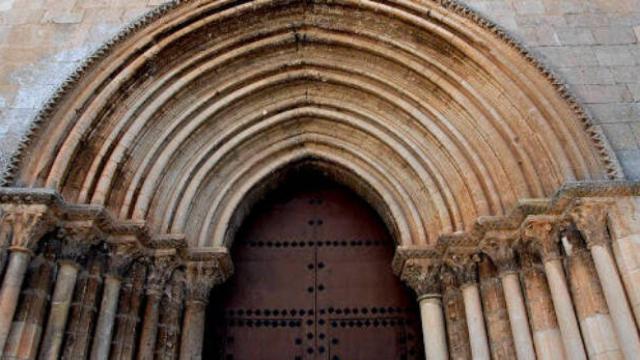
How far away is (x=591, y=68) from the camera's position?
575 centimetres

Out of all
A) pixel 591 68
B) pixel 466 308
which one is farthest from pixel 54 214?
pixel 591 68

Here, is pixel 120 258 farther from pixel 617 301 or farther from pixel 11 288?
pixel 617 301

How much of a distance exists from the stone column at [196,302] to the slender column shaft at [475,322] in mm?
2161

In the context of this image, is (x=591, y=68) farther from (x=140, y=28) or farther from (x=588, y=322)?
(x=140, y=28)

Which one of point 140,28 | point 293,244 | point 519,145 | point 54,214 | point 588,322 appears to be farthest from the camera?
point 293,244

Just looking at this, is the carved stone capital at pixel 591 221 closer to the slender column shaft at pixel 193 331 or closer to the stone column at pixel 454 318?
the stone column at pixel 454 318

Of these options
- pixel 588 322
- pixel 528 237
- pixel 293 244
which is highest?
pixel 293 244

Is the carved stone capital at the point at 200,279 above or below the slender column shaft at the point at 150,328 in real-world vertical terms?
above

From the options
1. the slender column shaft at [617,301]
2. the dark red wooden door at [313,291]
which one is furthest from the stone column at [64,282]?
the slender column shaft at [617,301]

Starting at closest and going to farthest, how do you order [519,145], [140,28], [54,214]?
[54,214], [519,145], [140,28]

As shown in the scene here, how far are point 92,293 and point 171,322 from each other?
0.69m

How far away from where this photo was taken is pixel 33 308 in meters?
4.69

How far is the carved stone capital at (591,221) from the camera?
480 centimetres

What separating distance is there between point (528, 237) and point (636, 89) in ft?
5.57
